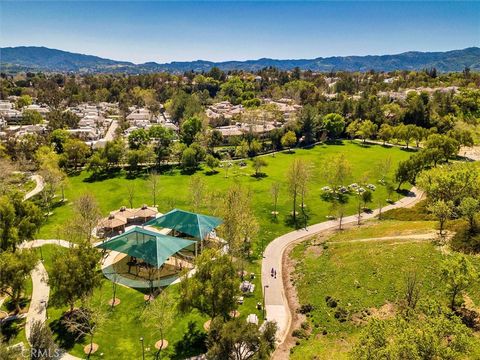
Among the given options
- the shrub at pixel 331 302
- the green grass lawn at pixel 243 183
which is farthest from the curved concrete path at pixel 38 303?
the shrub at pixel 331 302

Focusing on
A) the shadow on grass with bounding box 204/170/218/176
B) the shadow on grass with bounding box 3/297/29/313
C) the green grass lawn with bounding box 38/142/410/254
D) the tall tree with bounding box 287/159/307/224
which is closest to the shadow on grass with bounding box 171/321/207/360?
the shadow on grass with bounding box 3/297/29/313

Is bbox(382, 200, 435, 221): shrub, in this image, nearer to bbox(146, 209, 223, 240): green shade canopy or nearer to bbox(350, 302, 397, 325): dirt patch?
bbox(350, 302, 397, 325): dirt patch

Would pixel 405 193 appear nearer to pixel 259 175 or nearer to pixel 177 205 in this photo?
pixel 259 175

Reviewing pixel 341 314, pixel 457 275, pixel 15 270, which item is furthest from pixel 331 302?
pixel 15 270

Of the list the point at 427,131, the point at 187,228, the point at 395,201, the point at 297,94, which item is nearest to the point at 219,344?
the point at 187,228

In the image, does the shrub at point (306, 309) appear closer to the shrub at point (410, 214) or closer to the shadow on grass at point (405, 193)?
the shrub at point (410, 214)
